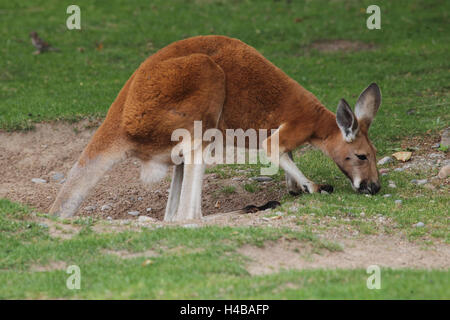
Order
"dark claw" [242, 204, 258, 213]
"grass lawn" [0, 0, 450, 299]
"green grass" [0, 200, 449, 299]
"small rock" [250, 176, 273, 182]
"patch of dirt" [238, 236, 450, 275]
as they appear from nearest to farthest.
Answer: "green grass" [0, 200, 449, 299], "grass lawn" [0, 0, 450, 299], "patch of dirt" [238, 236, 450, 275], "dark claw" [242, 204, 258, 213], "small rock" [250, 176, 273, 182]

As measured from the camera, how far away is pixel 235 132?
23.3 ft

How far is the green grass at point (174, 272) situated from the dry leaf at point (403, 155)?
3194mm

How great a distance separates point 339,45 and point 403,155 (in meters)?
5.22

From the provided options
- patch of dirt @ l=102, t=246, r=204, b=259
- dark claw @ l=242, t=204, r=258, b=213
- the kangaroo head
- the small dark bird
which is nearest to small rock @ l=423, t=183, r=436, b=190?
the kangaroo head

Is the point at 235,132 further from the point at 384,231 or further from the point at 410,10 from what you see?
the point at 410,10

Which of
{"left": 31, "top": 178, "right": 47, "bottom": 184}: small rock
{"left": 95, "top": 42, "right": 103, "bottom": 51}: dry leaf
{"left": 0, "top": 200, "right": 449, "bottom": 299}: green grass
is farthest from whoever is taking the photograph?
{"left": 95, "top": 42, "right": 103, "bottom": 51}: dry leaf

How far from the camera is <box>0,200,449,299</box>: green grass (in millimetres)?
4430

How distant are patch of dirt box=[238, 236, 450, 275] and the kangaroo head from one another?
4.84ft

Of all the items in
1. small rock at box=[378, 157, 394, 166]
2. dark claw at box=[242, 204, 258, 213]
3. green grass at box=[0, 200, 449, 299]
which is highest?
small rock at box=[378, 157, 394, 166]

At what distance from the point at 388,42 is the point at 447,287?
9.47 m

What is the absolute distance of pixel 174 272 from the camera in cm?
483

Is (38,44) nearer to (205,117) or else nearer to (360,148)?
(205,117)

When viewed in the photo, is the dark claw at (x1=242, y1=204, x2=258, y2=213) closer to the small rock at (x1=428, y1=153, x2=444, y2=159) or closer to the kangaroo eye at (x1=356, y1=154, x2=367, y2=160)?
the kangaroo eye at (x1=356, y1=154, x2=367, y2=160)
